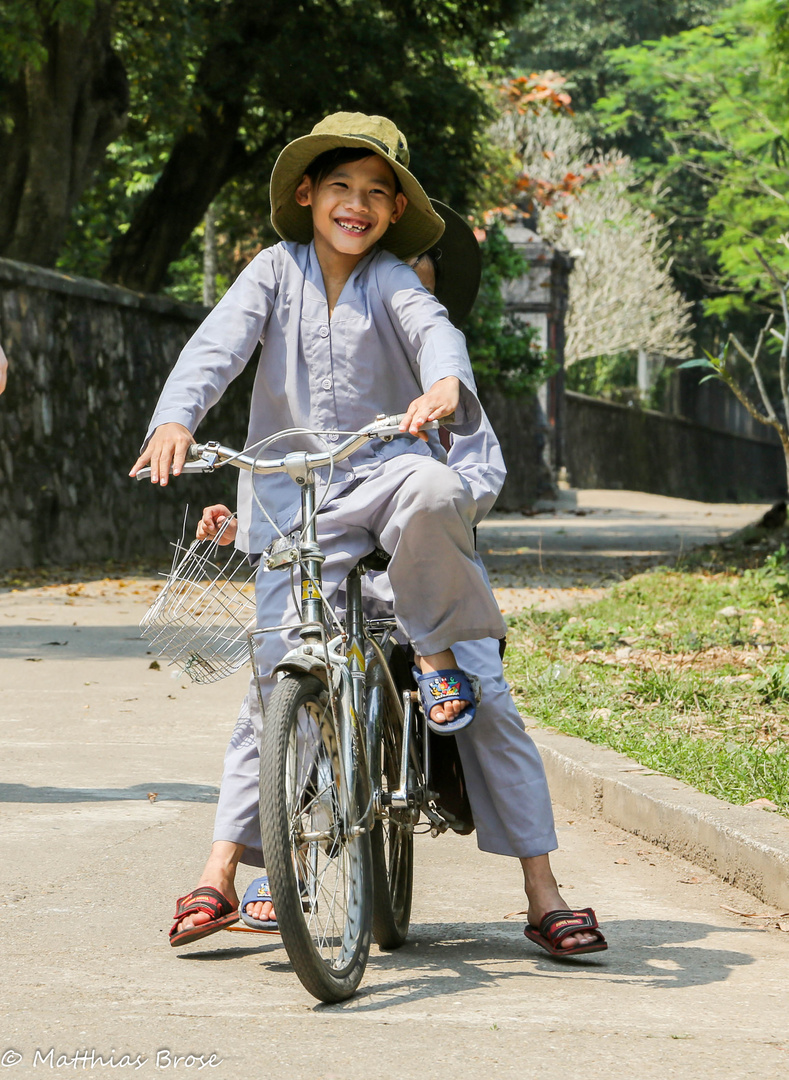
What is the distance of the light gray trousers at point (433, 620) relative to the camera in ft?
10.9

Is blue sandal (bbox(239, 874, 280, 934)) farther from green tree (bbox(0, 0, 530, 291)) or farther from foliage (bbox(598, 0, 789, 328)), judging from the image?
foliage (bbox(598, 0, 789, 328))

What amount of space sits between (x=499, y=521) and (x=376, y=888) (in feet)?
64.2

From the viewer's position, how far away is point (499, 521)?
906 inches

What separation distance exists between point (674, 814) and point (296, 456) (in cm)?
221

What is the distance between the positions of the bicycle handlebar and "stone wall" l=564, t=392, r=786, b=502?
29318mm

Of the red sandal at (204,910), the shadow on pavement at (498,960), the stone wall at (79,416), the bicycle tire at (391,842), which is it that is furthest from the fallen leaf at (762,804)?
the stone wall at (79,416)

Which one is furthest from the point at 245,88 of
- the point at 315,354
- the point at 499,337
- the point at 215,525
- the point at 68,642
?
the point at 215,525

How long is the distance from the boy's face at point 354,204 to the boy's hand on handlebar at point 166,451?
0.69 meters

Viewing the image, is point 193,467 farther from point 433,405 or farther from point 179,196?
point 179,196

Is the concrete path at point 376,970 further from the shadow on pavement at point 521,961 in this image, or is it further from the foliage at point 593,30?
the foliage at point 593,30

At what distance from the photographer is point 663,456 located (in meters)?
43.6

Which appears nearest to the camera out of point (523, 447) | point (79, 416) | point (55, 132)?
point (79, 416)

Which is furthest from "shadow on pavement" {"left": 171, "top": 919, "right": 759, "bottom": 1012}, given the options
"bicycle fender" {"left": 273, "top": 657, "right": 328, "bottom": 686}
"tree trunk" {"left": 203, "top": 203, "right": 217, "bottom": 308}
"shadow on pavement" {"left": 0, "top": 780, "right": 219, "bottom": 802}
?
"tree trunk" {"left": 203, "top": 203, "right": 217, "bottom": 308}

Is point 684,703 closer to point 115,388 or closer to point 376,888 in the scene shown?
point 376,888
